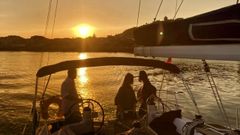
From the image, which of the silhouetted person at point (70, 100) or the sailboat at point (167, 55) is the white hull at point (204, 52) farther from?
the silhouetted person at point (70, 100)

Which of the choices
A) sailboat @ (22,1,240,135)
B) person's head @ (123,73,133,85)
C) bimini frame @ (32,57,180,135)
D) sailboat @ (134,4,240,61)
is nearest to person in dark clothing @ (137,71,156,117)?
person's head @ (123,73,133,85)

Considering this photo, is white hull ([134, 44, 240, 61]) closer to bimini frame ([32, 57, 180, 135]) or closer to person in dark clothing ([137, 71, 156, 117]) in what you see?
bimini frame ([32, 57, 180, 135])

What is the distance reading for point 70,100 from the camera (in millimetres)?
10086

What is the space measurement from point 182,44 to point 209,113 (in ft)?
62.4

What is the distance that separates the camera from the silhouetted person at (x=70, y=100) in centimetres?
957

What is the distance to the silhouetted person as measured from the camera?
9566 mm

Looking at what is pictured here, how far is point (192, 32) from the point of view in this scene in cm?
482

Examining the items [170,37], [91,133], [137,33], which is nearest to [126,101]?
[91,133]

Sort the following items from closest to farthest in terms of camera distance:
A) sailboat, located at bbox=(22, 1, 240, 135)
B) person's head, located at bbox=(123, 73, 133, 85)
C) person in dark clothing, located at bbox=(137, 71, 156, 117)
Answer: sailboat, located at bbox=(22, 1, 240, 135), person's head, located at bbox=(123, 73, 133, 85), person in dark clothing, located at bbox=(137, 71, 156, 117)

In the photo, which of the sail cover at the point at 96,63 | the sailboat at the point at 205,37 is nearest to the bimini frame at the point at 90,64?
the sail cover at the point at 96,63

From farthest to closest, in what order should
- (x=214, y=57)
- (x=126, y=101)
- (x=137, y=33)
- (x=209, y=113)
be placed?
(x=209, y=113), (x=126, y=101), (x=137, y=33), (x=214, y=57)

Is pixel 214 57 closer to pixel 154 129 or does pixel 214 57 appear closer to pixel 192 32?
pixel 192 32

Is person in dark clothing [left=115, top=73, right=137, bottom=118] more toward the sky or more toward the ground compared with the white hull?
more toward the ground

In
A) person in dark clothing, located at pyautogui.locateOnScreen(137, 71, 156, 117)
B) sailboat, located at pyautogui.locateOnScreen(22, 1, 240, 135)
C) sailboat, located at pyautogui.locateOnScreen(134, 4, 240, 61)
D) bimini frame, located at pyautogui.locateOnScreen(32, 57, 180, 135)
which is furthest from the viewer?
person in dark clothing, located at pyautogui.locateOnScreen(137, 71, 156, 117)
